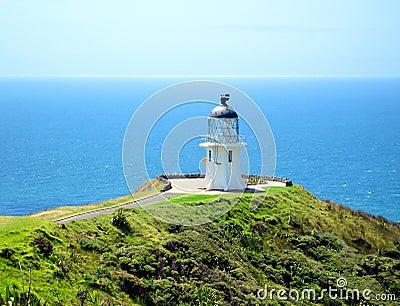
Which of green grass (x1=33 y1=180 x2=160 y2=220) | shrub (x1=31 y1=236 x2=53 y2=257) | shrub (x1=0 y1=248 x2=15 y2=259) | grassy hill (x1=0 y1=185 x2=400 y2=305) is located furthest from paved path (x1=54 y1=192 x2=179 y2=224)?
shrub (x1=0 y1=248 x2=15 y2=259)

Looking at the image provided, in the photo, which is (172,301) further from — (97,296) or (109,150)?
(109,150)

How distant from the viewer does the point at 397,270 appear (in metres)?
37.2

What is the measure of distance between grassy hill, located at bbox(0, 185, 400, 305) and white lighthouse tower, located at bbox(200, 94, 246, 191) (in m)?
4.15

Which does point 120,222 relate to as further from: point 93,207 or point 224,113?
point 224,113

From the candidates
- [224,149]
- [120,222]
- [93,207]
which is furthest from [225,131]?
[120,222]

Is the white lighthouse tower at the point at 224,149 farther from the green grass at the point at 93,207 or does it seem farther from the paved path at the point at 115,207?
the paved path at the point at 115,207

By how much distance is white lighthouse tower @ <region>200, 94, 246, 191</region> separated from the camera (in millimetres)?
46781

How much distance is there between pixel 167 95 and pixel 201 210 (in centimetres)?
728

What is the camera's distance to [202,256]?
32.2 m

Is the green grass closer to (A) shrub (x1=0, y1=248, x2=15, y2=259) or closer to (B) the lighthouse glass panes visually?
(B) the lighthouse glass panes

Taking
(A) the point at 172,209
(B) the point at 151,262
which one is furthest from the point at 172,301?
(A) the point at 172,209

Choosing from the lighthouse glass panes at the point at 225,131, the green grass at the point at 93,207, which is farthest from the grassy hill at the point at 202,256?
the lighthouse glass panes at the point at 225,131

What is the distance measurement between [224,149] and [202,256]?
15.6m

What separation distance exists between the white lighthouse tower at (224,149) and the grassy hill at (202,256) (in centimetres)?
415
